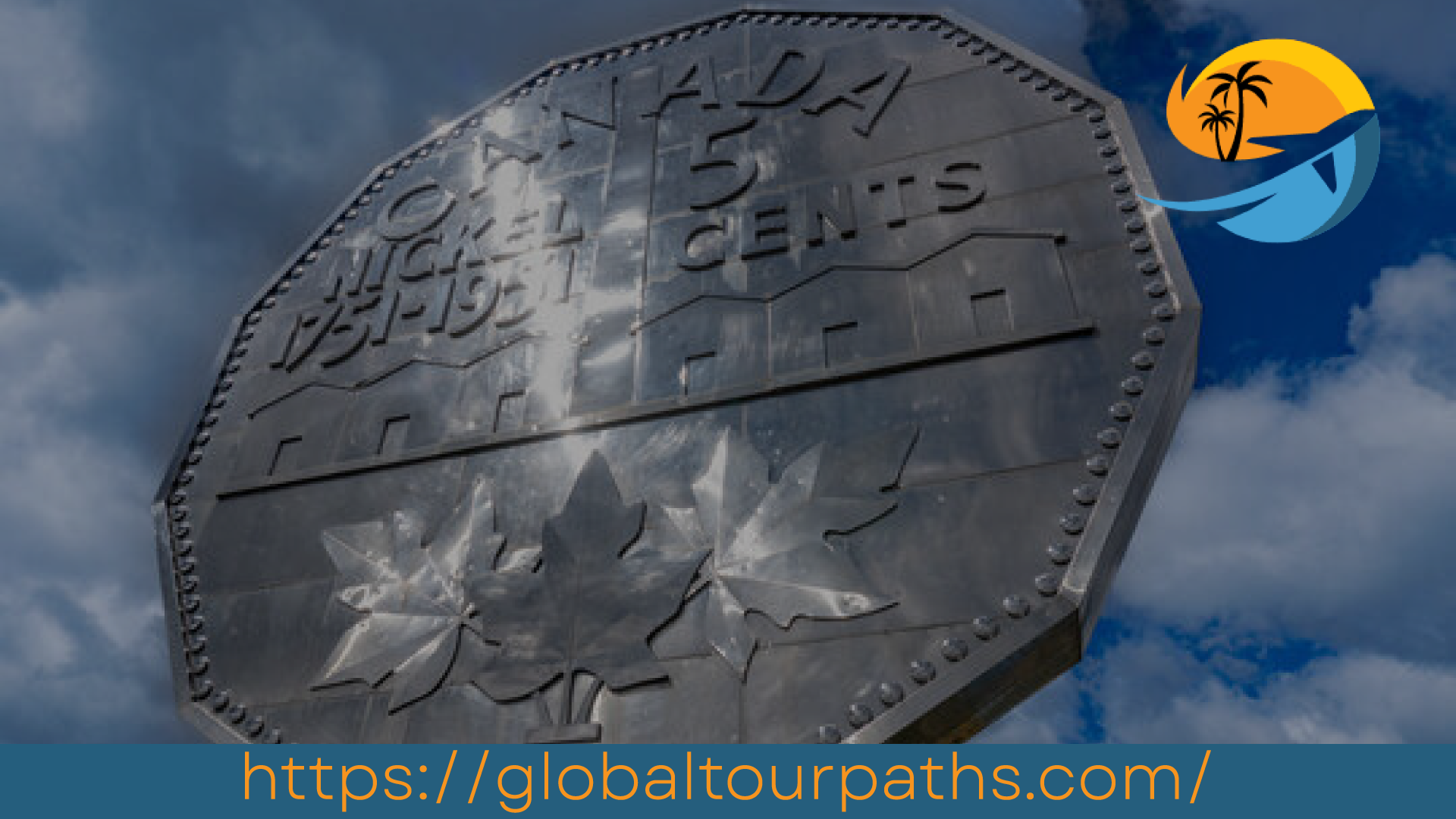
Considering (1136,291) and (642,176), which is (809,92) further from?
(1136,291)

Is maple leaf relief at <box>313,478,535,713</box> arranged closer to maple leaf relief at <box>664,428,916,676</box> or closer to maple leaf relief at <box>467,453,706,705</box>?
maple leaf relief at <box>467,453,706,705</box>

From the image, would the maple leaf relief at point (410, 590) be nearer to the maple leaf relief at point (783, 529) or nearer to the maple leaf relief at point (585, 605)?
the maple leaf relief at point (585, 605)

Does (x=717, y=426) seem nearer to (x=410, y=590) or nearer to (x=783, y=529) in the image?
(x=783, y=529)

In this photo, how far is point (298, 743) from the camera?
205 inches

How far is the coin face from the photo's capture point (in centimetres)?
466

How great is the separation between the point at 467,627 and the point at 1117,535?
11.7 feet

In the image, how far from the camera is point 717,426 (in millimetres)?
5793

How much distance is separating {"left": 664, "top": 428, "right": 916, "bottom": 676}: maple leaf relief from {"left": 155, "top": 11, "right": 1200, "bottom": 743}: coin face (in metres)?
0.02

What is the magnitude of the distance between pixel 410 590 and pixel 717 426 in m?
2.15

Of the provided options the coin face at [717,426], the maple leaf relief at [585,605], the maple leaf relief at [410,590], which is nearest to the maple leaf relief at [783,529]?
the coin face at [717,426]

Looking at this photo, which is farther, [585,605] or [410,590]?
[410,590]

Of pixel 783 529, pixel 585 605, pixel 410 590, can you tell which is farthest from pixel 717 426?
pixel 410 590

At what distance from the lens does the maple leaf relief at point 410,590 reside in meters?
5.34

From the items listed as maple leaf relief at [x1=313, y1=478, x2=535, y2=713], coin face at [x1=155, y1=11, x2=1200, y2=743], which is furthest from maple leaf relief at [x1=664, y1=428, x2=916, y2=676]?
maple leaf relief at [x1=313, y1=478, x2=535, y2=713]
